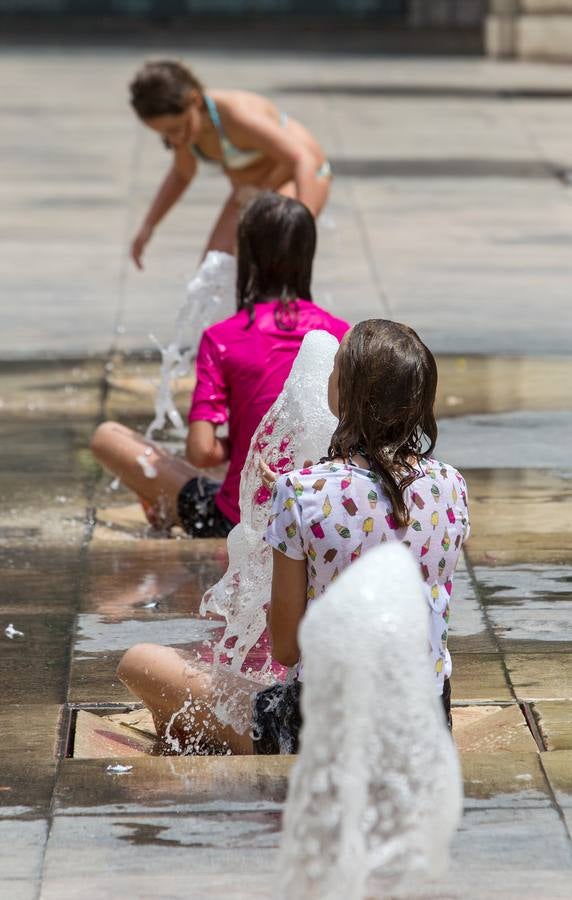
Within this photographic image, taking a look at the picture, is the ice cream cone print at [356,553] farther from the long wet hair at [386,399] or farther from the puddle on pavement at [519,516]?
the puddle on pavement at [519,516]

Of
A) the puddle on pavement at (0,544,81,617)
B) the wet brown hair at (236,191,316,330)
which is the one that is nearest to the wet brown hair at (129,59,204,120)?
the wet brown hair at (236,191,316,330)

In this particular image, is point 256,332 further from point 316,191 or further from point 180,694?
point 316,191

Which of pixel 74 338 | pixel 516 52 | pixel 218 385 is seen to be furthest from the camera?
pixel 516 52

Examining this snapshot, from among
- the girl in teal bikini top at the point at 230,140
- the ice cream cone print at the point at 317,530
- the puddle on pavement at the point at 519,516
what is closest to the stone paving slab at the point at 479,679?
the puddle on pavement at the point at 519,516

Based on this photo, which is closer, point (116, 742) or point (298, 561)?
point (298, 561)

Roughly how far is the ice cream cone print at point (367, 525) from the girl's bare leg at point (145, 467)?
2.84 metres

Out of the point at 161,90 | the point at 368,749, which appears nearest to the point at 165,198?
the point at 161,90

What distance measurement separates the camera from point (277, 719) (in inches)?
169

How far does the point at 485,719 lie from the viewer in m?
4.79

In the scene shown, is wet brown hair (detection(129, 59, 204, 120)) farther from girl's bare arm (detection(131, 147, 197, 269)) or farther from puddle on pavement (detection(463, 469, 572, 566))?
puddle on pavement (detection(463, 469, 572, 566))

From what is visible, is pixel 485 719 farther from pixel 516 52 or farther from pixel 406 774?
pixel 516 52

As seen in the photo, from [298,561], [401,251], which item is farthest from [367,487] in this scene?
[401,251]

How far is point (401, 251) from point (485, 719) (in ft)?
28.3

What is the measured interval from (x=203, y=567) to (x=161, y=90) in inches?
104
